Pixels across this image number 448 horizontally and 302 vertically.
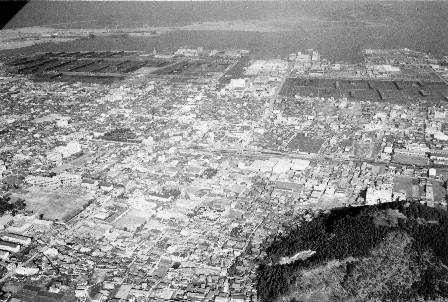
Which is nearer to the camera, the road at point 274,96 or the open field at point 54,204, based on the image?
the open field at point 54,204

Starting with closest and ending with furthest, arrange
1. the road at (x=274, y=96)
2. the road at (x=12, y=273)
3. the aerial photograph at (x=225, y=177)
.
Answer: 1. the aerial photograph at (x=225, y=177)
2. the road at (x=12, y=273)
3. the road at (x=274, y=96)

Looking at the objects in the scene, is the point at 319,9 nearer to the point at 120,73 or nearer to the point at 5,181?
the point at 120,73

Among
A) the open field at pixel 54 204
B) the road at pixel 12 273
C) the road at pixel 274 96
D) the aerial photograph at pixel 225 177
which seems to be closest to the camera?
the aerial photograph at pixel 225 177

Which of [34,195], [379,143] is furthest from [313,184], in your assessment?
[34,195]

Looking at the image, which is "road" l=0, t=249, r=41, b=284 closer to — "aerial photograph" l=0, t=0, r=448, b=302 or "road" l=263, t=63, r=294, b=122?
"aerial photograph" l=0, t=0, r=448, b=302

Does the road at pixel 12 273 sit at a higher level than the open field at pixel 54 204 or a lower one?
lower

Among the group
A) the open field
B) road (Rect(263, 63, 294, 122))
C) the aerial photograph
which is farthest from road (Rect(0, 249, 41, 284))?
road (Rect(263, 63, 294, 122))

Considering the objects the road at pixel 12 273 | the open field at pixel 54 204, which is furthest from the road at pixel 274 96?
the road at pixel 12 273

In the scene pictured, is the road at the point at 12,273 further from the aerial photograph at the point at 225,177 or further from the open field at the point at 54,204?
the open field at the point at 54,204

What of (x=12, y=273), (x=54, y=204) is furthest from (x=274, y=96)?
(x=12, y=273)

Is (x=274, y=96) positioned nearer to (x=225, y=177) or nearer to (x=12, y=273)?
(x=225, y=177)
